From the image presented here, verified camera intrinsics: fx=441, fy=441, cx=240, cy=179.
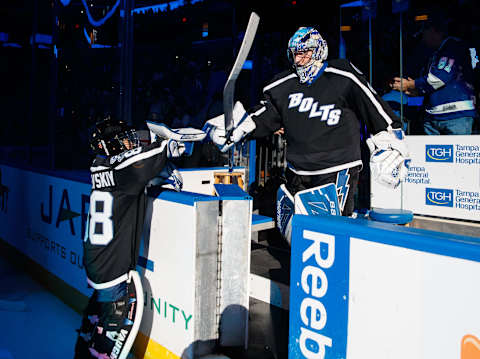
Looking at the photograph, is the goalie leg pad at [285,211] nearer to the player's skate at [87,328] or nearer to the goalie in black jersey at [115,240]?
the goalie in black jersey at [115,240]

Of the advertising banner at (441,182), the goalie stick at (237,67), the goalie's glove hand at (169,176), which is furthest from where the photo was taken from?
the advertising banner at (441,182)

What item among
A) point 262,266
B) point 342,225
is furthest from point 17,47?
point 342,225

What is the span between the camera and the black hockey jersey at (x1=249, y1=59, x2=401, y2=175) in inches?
116

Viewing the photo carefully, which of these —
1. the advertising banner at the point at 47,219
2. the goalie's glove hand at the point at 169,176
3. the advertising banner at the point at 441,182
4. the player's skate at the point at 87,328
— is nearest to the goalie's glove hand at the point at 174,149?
the goalie's glove hand at the point at 169,176

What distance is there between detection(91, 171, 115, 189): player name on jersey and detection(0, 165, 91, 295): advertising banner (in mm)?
1166

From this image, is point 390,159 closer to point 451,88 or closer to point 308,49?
point 308,49

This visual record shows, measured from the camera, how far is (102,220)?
9.34 ft

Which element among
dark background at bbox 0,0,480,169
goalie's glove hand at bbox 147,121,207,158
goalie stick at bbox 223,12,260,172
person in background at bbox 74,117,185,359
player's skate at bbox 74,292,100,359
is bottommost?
player's skate at bbox 74,292,100,359

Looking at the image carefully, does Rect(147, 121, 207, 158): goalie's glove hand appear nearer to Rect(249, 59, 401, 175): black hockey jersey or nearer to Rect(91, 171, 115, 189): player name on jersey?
Rect(91, 171, 115, 189): player name on jersey

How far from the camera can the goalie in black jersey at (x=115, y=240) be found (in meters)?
2.79

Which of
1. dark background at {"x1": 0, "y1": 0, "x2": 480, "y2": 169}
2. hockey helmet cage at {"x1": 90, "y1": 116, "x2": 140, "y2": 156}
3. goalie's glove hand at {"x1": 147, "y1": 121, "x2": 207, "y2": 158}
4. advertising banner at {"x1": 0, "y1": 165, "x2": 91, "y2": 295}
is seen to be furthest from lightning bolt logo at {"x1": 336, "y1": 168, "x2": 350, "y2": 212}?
dark background at {"x1": 0, "y1": 0, "x2": 480, "y2": 169}

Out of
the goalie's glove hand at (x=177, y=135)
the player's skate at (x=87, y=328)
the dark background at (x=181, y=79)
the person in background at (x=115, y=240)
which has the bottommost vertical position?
the player's skate at (x=87, y=328)

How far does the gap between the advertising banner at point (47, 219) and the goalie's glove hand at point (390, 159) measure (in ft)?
8.54

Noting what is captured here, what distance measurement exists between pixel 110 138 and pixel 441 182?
3761 millimetres
